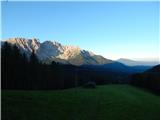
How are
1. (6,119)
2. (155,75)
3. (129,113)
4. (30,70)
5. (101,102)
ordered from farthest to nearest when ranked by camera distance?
(155,75)
(30,70)
(101,102)
(129,113)
(6,119)

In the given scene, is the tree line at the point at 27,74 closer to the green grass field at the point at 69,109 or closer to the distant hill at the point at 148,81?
the distant hill at the point at 148,81

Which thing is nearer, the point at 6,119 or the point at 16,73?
the point at 6,119

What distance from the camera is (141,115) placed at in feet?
120

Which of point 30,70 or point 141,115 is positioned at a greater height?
point 30,70

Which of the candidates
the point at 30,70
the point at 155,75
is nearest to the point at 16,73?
the point at 30,70

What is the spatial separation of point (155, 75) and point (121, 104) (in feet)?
179

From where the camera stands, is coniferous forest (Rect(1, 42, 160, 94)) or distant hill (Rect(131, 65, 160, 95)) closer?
coniferous forest (Rect(1, 42, 160, 94))

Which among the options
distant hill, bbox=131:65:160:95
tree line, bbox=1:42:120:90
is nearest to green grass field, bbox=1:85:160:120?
tree line, bbox=1:42:120:90

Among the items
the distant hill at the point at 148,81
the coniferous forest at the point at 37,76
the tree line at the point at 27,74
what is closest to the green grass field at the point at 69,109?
the tree line at the point at 27,74

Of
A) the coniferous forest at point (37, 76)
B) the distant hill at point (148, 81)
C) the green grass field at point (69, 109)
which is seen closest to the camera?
the green grass field at point (69, 109)

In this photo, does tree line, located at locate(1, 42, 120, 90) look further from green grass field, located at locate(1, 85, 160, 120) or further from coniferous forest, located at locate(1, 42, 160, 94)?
green grass field, located at locate(1, 85, 160, 120)

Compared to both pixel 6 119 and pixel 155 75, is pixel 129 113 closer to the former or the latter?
pixel 6 119

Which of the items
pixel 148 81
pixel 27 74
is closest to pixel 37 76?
pixel 27 74

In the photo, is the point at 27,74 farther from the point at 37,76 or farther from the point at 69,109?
the point at 69,109
